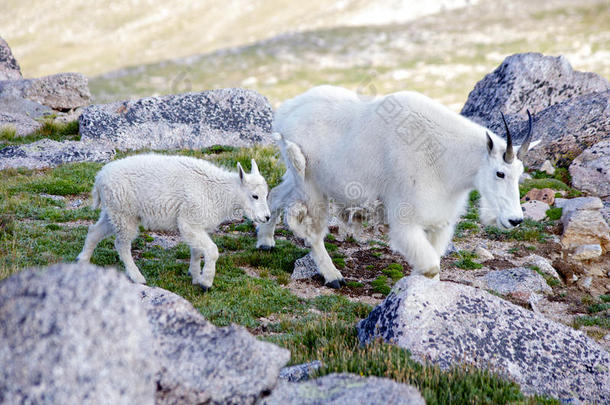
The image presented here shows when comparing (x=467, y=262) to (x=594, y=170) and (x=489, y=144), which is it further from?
(x=594, y=170)

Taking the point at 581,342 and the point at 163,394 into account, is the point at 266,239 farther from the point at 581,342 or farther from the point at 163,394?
the point at 163,394


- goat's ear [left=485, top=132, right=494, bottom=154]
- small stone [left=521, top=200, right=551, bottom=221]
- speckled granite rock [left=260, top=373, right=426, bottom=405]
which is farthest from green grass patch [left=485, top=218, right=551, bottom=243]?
speckled granite rock [left=260, top=373, right=426, bottom=405]

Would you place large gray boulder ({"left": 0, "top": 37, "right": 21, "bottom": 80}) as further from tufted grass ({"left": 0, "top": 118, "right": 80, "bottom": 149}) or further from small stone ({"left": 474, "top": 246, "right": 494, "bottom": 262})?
small stone ({"left": 474, "top": 246, "right": 494, "bottom": 262})

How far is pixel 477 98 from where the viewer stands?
19.4 meters

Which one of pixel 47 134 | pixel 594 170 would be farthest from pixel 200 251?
pixel 47 134

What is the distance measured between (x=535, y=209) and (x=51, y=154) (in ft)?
40.1

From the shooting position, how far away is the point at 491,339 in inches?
224

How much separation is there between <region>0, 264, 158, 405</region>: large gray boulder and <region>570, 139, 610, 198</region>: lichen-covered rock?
42.6 feet

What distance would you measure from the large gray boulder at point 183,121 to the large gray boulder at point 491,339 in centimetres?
1225

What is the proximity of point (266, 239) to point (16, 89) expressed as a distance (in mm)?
16766

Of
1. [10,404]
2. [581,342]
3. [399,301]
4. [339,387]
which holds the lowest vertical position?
[581,342]

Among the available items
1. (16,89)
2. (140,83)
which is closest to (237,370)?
(16,89)

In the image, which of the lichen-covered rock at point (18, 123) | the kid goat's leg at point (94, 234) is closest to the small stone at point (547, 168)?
the kid goat's leg at point (94, 234)

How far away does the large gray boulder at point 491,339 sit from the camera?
17.8 ft
